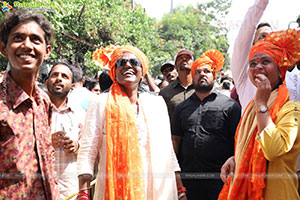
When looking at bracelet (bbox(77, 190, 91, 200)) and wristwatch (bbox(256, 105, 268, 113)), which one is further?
bracelet (bbox(77, 190, 91, 200))

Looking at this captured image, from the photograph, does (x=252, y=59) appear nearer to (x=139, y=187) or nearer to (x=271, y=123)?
(x=271, y=123)

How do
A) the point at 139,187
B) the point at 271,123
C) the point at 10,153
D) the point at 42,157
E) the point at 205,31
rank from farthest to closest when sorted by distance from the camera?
the point at 205,31, the point at 139,187, the point at 271,123, the point at 42,157, the point at 10,153

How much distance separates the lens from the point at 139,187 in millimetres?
2893

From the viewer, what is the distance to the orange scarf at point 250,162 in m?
2.51

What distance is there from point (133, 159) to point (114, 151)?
0.17 m

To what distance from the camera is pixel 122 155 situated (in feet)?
9.53

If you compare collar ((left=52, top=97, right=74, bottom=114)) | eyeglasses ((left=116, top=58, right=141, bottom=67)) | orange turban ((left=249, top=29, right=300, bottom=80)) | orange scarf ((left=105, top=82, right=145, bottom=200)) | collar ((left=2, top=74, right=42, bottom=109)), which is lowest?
orange scarf ((left=105, top=82, right=145, bottom=200))

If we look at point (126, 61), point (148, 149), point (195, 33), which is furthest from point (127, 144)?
point (195, 33)

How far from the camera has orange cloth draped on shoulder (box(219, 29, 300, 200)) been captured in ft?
8.30

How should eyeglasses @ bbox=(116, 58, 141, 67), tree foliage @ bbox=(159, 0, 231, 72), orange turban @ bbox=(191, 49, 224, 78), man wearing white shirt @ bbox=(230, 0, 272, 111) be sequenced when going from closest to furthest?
eyeglasses @ bbox=(116, 58, 141, 67)
man wearing white shirt @ bbox=(230, 0, 272, 111)
orange turban @ bbox=(191, 49, 224, 78)
tree foliage @ bbox=(159, 0, 231, 72)

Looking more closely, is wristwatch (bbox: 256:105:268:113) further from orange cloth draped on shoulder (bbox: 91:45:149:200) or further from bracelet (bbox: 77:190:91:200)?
bracelet (bbox: 77:190:91:200)

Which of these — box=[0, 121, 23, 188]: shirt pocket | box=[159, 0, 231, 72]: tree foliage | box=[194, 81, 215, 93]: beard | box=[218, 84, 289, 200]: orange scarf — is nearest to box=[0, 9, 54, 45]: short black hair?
box=[0, 121, 23, 188]: shirt pocket

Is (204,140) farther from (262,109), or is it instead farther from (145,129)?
(262,109)

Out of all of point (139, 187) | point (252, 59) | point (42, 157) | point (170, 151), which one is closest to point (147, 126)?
point (170, 151)
